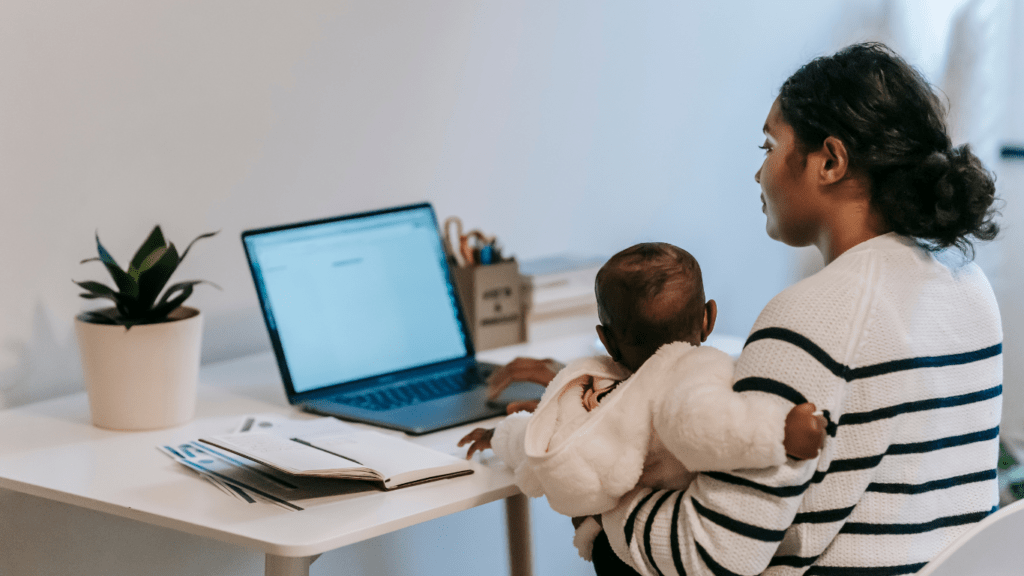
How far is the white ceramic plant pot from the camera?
4.27ft

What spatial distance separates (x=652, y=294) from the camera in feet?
3.30

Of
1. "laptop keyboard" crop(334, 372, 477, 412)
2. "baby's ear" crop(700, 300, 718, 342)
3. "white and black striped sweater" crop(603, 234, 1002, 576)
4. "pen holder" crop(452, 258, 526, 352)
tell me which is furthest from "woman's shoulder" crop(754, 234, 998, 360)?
"pen holder" crop(452, 258, 526, 352)

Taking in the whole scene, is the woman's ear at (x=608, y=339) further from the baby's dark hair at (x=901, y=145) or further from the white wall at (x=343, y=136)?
the white wall at (x=343, y=136)

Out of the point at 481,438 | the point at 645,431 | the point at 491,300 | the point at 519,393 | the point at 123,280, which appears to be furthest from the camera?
the point at 491,300

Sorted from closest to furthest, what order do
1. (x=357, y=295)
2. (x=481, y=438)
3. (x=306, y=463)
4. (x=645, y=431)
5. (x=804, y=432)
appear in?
(x=804, y=432) → (x=645, y=431) → (x=306, y=463) → (x=481, y=438) → (x=357, y=295)

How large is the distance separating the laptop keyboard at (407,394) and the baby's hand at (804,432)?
717mm

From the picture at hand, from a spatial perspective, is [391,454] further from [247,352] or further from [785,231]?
[247,352]

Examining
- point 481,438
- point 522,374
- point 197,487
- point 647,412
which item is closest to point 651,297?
point 647,412

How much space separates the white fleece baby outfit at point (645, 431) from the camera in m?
0.88

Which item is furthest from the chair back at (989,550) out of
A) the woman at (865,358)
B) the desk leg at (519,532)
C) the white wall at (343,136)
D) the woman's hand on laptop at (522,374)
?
the white wall at (343,136)

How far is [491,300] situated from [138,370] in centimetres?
69

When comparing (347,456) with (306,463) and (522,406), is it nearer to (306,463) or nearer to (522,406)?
(306,463)

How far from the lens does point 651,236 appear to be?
2.46 meters

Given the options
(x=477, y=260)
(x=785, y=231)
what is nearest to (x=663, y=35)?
(x=477, y=260)
